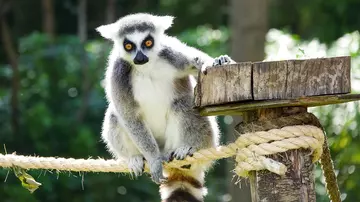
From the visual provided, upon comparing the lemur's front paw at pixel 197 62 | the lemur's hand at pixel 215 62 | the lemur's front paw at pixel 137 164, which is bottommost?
the lemur's front paw at pixel 137 164

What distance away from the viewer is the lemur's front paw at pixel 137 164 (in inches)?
168

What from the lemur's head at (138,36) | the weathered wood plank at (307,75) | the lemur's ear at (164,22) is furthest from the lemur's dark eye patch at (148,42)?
the weathered wood plank at (307,75)

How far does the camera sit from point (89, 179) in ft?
28.2

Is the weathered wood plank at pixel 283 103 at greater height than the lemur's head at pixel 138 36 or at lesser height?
lesser

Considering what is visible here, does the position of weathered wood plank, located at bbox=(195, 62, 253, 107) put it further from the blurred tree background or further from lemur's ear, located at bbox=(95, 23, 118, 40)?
the blurred tree background

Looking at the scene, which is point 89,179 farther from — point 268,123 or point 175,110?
point 268,123

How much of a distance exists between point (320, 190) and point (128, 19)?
270cm

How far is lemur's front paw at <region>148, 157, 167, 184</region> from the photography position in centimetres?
413

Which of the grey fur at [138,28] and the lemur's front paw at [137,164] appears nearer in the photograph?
the lemur's front paw at [137,164]

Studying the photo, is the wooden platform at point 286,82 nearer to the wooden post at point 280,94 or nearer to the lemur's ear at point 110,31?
the wooden post at point 280,94

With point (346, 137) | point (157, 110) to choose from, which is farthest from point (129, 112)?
point (346, 137)

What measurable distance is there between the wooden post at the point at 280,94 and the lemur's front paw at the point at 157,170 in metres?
0.95

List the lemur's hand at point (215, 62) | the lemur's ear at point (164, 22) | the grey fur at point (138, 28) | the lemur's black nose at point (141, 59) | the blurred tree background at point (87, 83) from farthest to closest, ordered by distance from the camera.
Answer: the blurred tree background at point (87, 83) < the lemur's ear at point (164, 22) < the grey fur at point (138, 28) < the lemur's black nose at point (141, 59) < the lemur's hand at point (215, 62)

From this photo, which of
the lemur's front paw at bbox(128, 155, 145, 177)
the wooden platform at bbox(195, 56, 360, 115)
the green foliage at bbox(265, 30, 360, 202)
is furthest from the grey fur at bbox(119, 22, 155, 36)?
the wooden platform at bbox(195, 56, 360, 115)
